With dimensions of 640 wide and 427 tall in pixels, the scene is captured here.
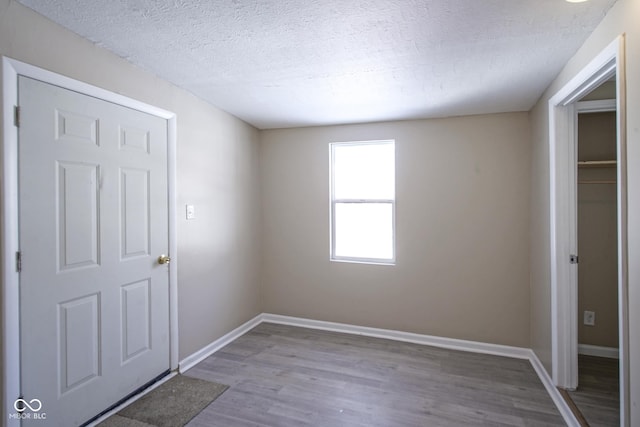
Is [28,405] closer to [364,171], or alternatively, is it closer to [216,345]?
[216,345]

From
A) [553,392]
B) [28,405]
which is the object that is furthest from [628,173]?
[28,405]

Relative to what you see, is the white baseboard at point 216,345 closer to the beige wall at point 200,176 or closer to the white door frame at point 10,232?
the beige wall at point 200,176

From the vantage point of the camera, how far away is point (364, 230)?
3551mm

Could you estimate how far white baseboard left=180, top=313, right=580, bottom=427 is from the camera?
2424 millimetres

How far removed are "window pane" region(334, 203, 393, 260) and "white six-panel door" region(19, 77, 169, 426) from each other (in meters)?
1.86

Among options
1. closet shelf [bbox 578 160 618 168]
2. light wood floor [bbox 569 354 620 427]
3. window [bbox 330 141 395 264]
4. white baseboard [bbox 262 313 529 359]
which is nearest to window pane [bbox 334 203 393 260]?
window [bbox 330 141 395 264]

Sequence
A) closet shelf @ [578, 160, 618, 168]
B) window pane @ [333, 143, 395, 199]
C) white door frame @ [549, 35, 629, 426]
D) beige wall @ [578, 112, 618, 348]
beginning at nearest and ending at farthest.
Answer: white door frame @ [549, 35, 629, 426]
closet shelf @ [578, 160, 618, 168]
beige wall @ [578, 112, 618, 348]
window pane @ [333, 143, 395, 199]

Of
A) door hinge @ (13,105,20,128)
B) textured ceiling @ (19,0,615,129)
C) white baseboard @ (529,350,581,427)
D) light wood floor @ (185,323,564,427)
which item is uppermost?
textured ceiling @ (19,0,615,129)

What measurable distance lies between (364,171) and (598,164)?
2.03 meters

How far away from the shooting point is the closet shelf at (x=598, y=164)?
2.57 m

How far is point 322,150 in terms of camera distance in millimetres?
3615

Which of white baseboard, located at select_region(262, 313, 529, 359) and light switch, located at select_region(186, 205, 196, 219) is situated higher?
light switch, located at select_region(186, 205, 196, 219)

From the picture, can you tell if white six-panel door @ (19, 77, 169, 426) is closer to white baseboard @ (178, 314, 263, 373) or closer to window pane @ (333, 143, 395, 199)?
white baseboard @ (178, 314, 263, 373)

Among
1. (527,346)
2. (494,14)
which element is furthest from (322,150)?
(527,346)
